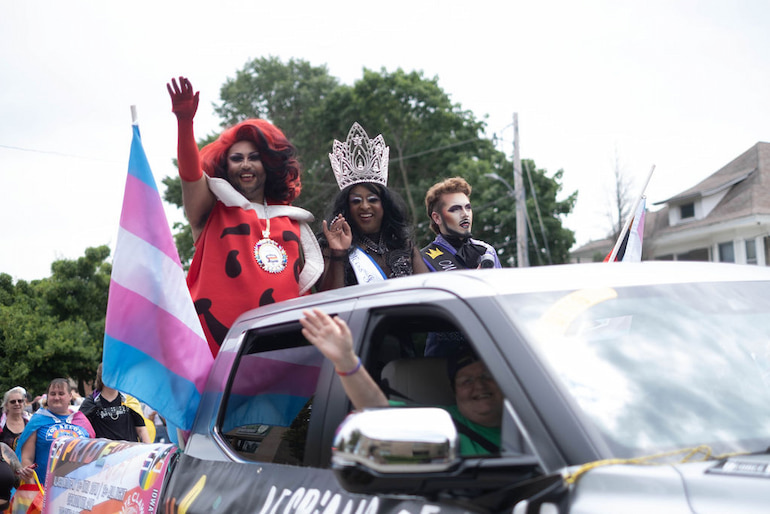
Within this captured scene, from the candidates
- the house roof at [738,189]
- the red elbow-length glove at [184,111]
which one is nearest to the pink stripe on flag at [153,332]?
the red elbow-length glove at [184,111]

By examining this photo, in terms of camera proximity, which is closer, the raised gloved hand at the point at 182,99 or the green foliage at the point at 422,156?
the raised gloved hand at the point at 182,99

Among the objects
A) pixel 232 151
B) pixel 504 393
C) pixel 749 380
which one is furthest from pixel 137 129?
pixel 749 380

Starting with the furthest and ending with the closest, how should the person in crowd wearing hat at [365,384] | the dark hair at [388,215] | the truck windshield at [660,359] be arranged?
1. the dark hair at [388,215]
2. the person in crowd wearing hat at [365,384]
3. the truck windshield at [660,359]

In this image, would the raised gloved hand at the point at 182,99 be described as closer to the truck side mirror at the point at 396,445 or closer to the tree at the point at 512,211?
the truck side mirror at the point at 396,445

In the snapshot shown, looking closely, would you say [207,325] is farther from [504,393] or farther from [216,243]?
[504,393]

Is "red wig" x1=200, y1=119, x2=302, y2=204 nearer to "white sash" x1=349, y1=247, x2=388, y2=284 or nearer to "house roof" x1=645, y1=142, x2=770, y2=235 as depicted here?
"white sash" x1=349, y1=247, x2=388, y2=284

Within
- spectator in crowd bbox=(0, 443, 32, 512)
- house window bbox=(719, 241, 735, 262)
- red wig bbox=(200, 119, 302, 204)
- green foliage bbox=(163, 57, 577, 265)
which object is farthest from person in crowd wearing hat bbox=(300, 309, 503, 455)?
house window bbox=(719, 241, 735, 262)

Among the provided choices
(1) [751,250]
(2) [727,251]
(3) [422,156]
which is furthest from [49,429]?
(2) [727,251]

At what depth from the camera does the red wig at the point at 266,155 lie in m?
4.25

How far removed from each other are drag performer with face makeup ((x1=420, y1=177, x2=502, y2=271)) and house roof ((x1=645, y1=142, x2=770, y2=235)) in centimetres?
2713

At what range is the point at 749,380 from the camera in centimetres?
187

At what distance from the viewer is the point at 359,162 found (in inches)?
187

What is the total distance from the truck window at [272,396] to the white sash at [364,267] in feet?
4.04

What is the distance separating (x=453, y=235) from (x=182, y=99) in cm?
200
